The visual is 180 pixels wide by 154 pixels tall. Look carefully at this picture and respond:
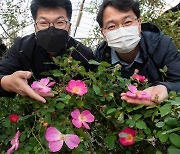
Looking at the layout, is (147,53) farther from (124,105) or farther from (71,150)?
(71,150)

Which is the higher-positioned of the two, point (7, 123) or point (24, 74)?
point (24, 74)

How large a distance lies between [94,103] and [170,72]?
0.38 metres

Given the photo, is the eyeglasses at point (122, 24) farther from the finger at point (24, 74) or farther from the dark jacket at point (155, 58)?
the finger at point (24, 74)

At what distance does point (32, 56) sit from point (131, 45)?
0.42 m

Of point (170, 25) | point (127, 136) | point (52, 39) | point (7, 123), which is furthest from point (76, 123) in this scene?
point (170, 25)

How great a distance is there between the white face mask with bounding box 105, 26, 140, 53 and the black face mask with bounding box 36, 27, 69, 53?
195mm

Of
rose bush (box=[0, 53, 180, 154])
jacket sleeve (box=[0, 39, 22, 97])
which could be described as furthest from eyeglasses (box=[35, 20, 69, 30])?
rose bush (box=[0, 53, 180, 154])

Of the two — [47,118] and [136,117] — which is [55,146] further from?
[136,117]

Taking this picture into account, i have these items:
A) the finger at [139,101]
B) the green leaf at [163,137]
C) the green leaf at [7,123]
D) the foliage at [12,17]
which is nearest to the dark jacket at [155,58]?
the finger at [139,101]

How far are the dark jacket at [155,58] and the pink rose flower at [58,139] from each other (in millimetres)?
499

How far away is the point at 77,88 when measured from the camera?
36.9 inches

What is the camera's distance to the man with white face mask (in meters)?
1.36

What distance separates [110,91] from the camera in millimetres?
998

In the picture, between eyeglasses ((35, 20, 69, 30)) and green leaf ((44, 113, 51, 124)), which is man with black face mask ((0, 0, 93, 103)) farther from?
green leaf ((44, 113, 51, 124))
